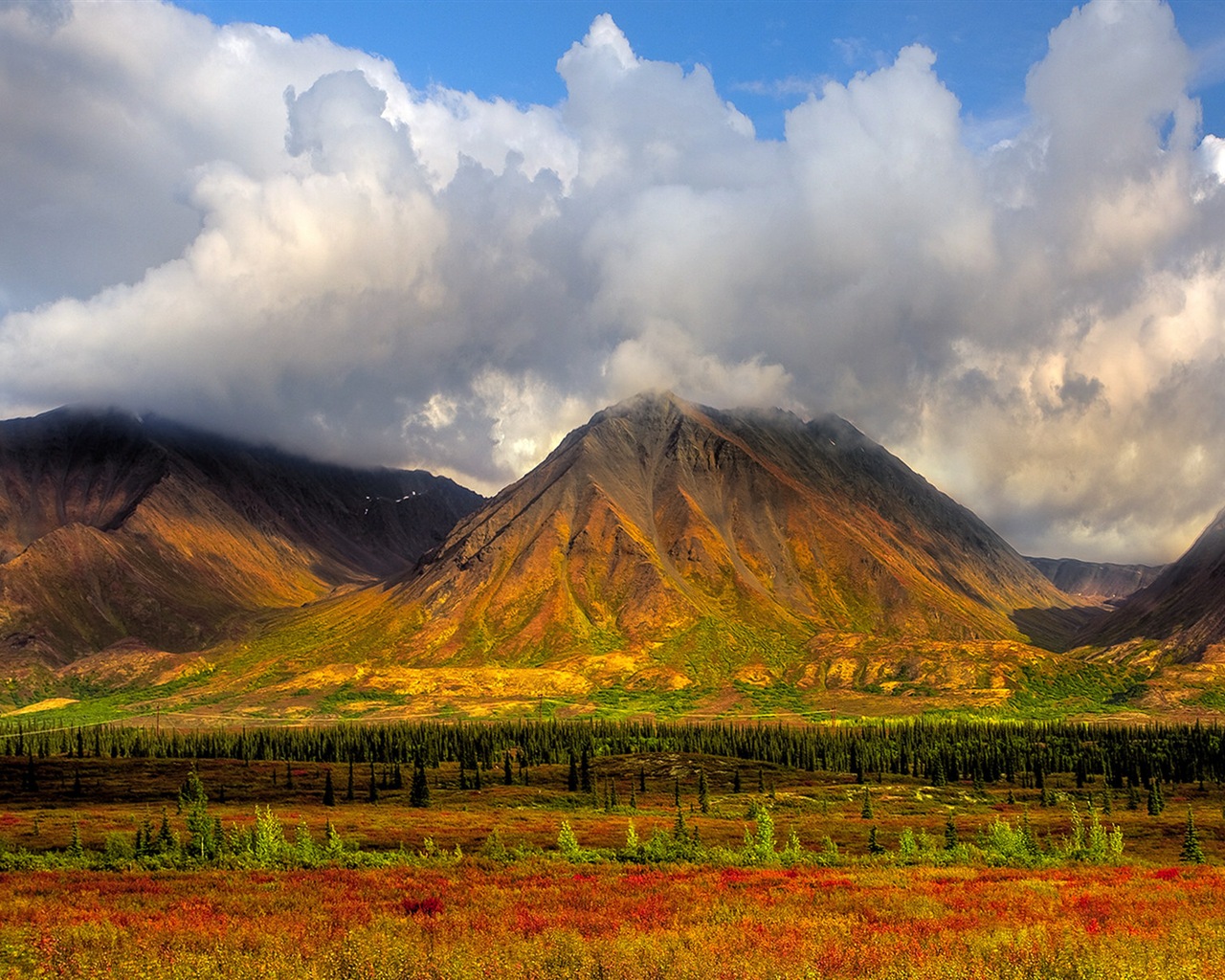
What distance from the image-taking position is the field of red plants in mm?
23844

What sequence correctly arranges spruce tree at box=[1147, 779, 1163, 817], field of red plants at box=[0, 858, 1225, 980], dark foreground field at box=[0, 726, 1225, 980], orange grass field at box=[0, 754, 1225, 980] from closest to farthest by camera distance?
field of red plants at box=[0, 858, 1225, 980], orange grass field at box=[0, 754, 1225, 980], dark foreground field at box=[0, 726, 1225, 980], spruce tree at box=[1147, 779, 1163, 817]

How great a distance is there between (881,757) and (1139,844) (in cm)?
10034

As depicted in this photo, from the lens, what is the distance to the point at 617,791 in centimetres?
15325

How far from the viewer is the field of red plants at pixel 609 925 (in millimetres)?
23844

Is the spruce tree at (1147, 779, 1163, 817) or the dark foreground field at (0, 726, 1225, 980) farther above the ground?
the dark foreground field at (0, 726, 1225, 980)

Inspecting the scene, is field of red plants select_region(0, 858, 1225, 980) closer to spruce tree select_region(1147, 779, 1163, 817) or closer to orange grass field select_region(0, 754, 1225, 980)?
orange grass field select_region(0, 754, 1225, 980)

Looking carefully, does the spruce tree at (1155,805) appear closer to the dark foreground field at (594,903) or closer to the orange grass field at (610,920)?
the dark foreground field at (594,903)

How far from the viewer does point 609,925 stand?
30.8m

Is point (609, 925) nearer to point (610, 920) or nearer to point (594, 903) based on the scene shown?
point (610, 920)

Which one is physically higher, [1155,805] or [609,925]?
[609,925]

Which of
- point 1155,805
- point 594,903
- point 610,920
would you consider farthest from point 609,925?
point 1155,805

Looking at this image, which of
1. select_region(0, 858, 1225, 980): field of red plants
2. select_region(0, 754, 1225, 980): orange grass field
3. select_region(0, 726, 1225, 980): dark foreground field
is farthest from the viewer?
select_region(0, 726, 1225, 980): dark foreground field

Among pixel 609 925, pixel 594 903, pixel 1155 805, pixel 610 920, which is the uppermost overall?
pixel 609 925

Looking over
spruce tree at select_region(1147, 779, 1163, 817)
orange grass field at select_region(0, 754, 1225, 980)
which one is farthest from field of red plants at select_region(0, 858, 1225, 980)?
spruce tree at select_region(1147, 779, 1163, 817)
